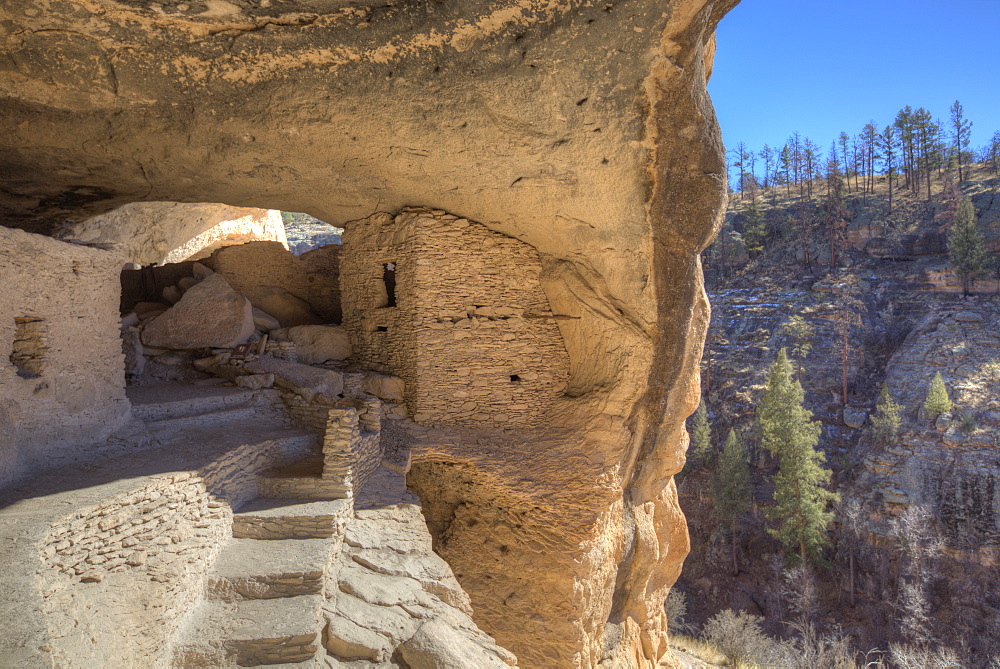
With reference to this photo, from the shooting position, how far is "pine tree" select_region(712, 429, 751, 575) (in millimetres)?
21797

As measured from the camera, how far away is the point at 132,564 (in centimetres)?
422

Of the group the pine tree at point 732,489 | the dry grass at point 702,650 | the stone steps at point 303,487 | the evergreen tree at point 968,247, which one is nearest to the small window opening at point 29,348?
the stone steps at point 303,487

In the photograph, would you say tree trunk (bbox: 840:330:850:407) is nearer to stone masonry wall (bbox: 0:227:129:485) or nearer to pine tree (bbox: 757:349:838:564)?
pine tree (bbox: 757:349:838:564)

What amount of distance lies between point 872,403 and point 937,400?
10.7ft

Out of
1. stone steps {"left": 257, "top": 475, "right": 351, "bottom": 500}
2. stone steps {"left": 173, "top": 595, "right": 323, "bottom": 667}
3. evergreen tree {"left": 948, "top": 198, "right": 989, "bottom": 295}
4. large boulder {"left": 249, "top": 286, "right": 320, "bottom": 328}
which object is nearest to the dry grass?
stone steps {"left": 257, "top": 475, "right": 351, "bottom": 500}

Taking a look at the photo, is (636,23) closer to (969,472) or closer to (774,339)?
(969,472)

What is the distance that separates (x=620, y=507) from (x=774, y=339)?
21.8 meters

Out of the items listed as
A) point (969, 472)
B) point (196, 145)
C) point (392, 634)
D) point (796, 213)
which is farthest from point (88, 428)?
point (796, 213)

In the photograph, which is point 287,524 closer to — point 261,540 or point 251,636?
point 261,540

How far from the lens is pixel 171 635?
4.01 meters

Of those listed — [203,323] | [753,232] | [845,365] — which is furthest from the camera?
[753,232]

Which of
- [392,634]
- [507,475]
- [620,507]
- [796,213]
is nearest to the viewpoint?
[392,634]

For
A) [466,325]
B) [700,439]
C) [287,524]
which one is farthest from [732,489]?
[287,524]

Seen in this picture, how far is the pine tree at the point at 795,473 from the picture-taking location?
19.4 meters
